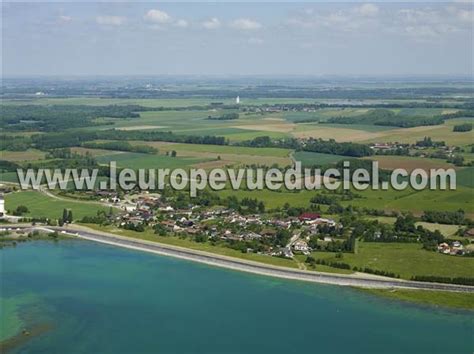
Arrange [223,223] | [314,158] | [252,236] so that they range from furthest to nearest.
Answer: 1. [314,158]
2. [223,223]
3. [252,236]

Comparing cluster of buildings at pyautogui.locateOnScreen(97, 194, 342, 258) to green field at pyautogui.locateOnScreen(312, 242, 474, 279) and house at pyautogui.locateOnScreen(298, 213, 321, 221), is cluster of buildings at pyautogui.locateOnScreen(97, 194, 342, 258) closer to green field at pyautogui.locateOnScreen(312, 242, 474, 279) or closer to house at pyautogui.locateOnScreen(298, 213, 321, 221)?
house at pyautogui.locateOnScreen(298, 213, 321, 221)

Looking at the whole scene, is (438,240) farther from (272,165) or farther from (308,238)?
(272,165)

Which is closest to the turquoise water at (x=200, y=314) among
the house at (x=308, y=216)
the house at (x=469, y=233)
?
the house at (x=308, y=216)

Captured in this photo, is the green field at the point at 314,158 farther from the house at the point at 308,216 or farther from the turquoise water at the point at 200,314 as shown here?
the turquoise water at the point at 200,314

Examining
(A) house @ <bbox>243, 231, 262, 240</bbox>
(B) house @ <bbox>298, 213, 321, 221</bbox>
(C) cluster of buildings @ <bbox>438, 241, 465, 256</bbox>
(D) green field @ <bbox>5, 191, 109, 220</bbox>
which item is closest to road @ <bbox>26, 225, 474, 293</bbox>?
(A) house @ <bbox>243, 231, 262, 240</bbox>

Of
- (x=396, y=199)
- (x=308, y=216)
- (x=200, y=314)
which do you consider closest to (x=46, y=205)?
(x=308, y=216)

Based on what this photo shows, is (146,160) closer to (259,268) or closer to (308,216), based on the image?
(308,216)
